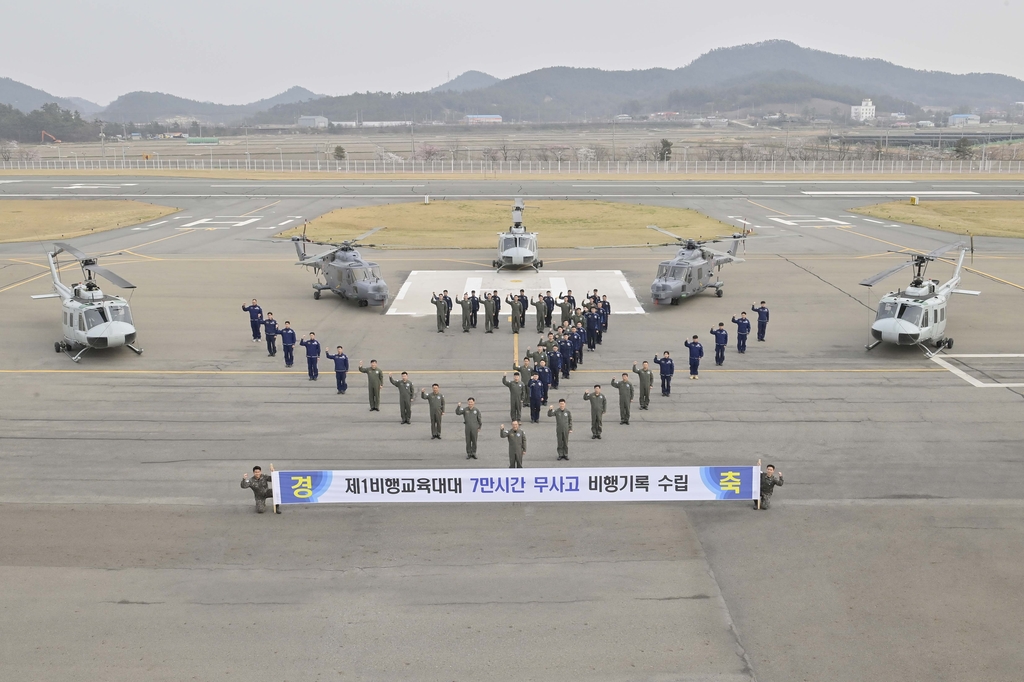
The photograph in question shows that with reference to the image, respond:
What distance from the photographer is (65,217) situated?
71.6m

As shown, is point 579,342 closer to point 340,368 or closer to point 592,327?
point 592,327

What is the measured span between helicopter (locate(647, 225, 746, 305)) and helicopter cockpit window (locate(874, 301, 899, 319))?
30.0ft

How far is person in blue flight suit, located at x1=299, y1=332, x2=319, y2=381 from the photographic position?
26.8 meters

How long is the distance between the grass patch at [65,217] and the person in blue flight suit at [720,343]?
49090 millimetres

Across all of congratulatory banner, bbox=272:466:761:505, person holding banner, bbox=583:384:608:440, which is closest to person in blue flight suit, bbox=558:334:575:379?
person holding banner, bbox=583:384:608:440

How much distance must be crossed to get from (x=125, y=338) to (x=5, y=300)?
47.2 ft

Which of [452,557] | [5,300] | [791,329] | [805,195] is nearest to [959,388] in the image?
[791,329]

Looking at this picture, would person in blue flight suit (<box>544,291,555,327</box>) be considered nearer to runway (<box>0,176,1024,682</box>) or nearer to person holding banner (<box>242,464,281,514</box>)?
runway (<box>0,176,1024,682</box>)

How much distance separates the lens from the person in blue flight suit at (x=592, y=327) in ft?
100

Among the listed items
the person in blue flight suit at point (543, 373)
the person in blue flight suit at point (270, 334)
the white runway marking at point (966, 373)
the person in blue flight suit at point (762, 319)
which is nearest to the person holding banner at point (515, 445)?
the person in blue flight suit at point (543, 373)

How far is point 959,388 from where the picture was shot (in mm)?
26109

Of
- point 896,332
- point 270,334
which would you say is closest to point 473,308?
point 270,334

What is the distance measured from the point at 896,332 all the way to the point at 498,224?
39.3 metres

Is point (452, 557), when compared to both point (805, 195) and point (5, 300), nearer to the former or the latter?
point (5, 300)
